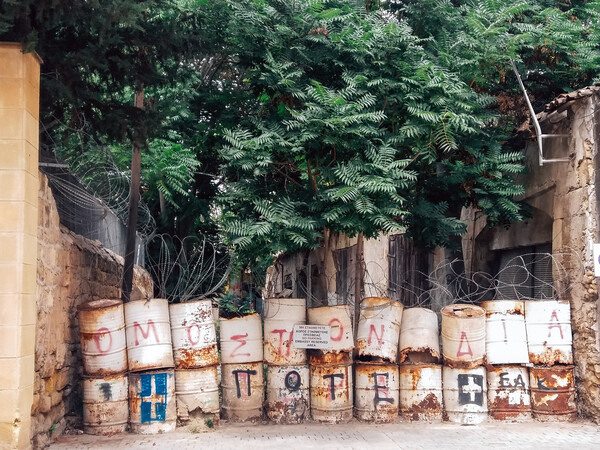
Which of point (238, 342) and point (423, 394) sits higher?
point (238, 342)

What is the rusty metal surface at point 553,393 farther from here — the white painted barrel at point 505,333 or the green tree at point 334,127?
the green tree at point 334,127

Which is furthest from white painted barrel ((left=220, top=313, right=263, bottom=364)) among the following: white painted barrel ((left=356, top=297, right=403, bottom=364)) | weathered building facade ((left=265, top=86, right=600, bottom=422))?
white painted barrel ((left=356, top=297, right=403, bottom=364))

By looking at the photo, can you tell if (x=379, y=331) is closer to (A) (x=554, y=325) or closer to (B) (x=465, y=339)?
(B) (x=465, y=339)

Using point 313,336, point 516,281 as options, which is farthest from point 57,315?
point 516,281

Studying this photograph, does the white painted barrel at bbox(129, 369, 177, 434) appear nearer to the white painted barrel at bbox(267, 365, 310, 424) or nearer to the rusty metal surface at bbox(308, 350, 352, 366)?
the white painted barrel at bbox(267, 365, 310, 424)

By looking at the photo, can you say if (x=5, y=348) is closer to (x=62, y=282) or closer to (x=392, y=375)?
(x=62, y=282)

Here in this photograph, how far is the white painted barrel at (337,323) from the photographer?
906cm

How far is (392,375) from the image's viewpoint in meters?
9.09

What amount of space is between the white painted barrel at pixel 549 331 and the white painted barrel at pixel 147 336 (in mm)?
5240

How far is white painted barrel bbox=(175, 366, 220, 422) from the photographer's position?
A: 28.4 feet

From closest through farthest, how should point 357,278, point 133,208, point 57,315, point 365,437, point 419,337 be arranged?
point 57,315, point 365,437, point 419,337, point 357,278, point 133,208

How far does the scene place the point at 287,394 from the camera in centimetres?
904

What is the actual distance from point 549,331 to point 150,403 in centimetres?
581

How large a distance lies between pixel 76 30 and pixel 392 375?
6178mm
